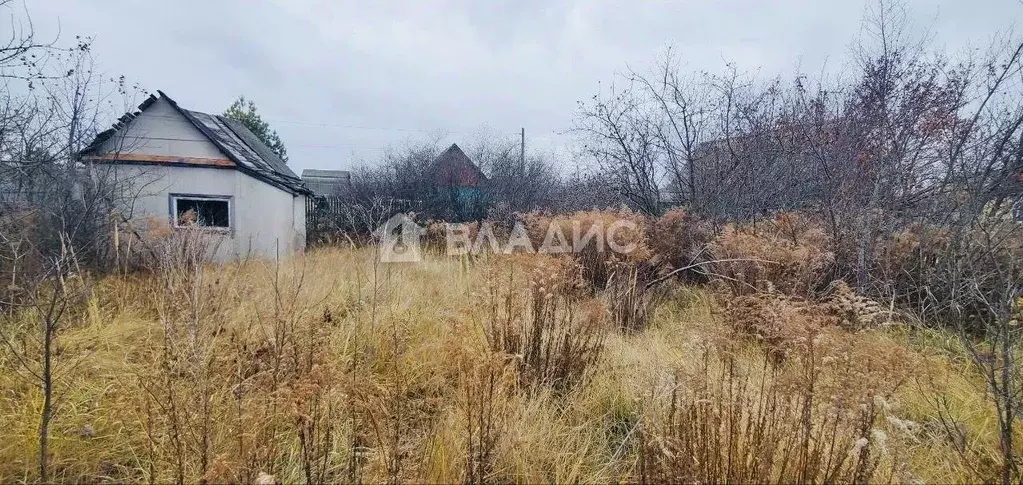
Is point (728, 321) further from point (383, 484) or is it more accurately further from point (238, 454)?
point (238, 454)

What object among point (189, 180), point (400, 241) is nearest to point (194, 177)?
point (189, 180)

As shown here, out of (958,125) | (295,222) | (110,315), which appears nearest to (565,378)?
(110,315)

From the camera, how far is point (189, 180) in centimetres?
927

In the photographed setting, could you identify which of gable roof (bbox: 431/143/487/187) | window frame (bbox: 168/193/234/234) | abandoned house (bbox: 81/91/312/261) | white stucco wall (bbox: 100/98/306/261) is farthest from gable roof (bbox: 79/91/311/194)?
gable roof (bbox: 431/143/487/187)

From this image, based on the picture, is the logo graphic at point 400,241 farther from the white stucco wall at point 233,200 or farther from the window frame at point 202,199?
the window frame at point 202,199

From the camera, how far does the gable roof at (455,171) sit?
12852 mm

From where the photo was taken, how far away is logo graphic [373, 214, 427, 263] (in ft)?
19.9

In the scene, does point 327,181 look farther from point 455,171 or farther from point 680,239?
point 680,239

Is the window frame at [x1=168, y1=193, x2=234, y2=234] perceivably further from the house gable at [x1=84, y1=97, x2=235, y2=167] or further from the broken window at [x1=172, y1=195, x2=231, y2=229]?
the house gable at [x1=84, y1=97, x2=235, y2=167]

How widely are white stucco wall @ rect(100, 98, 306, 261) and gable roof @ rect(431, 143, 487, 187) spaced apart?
15.4ft

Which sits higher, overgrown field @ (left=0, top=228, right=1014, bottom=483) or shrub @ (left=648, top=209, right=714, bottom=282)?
shrub @ (left=648, top=209, right=714, bottom=282)

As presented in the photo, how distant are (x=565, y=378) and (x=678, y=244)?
404 centimetres

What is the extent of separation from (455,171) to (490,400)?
11925 mm

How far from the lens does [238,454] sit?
1736 mm
